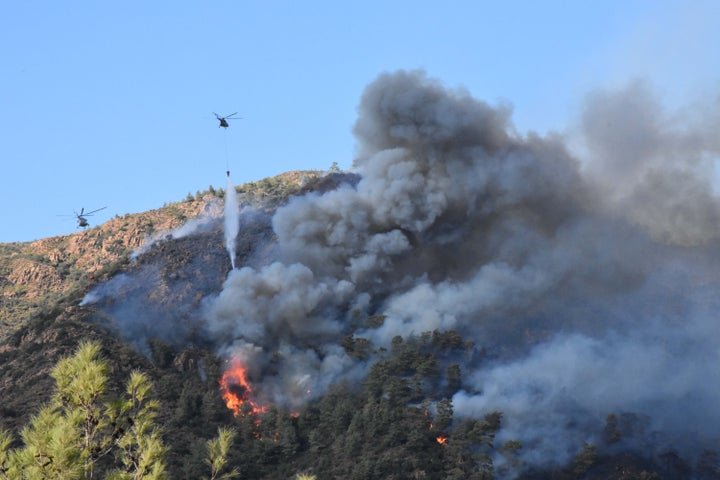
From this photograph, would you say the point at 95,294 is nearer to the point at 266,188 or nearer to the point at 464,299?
the point at 464,299

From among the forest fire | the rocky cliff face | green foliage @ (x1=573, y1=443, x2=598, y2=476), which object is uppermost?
the rocky cliff face

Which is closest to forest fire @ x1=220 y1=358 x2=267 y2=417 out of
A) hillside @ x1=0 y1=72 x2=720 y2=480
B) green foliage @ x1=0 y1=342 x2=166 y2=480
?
hillside @ x1=0 y1=72 x2=720 y2=480

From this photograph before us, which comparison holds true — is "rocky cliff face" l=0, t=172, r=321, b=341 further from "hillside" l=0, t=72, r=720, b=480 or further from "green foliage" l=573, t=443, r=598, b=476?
"green foliage" l=573, t=443, r=598, b=476

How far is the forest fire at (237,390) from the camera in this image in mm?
91812

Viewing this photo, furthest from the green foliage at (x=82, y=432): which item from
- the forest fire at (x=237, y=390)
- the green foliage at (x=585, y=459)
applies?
the forest fire at (x=237, y=390)

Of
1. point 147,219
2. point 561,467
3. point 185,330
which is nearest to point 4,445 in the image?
point 561,467

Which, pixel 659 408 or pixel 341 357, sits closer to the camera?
pixel 659 408

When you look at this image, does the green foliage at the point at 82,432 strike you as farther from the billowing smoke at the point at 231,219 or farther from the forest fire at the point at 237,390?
the billowing smoke at the point at 231,219

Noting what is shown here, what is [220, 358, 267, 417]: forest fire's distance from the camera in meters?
91.8

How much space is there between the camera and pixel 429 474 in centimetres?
7581

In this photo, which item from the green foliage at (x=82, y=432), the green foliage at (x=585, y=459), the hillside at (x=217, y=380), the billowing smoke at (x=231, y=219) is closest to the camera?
the green foliage at (x=82, y=432)

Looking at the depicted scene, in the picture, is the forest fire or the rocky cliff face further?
the rocky cliff face

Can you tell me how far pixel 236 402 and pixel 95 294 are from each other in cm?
2713

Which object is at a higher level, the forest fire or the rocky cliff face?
the rocky cliff face
